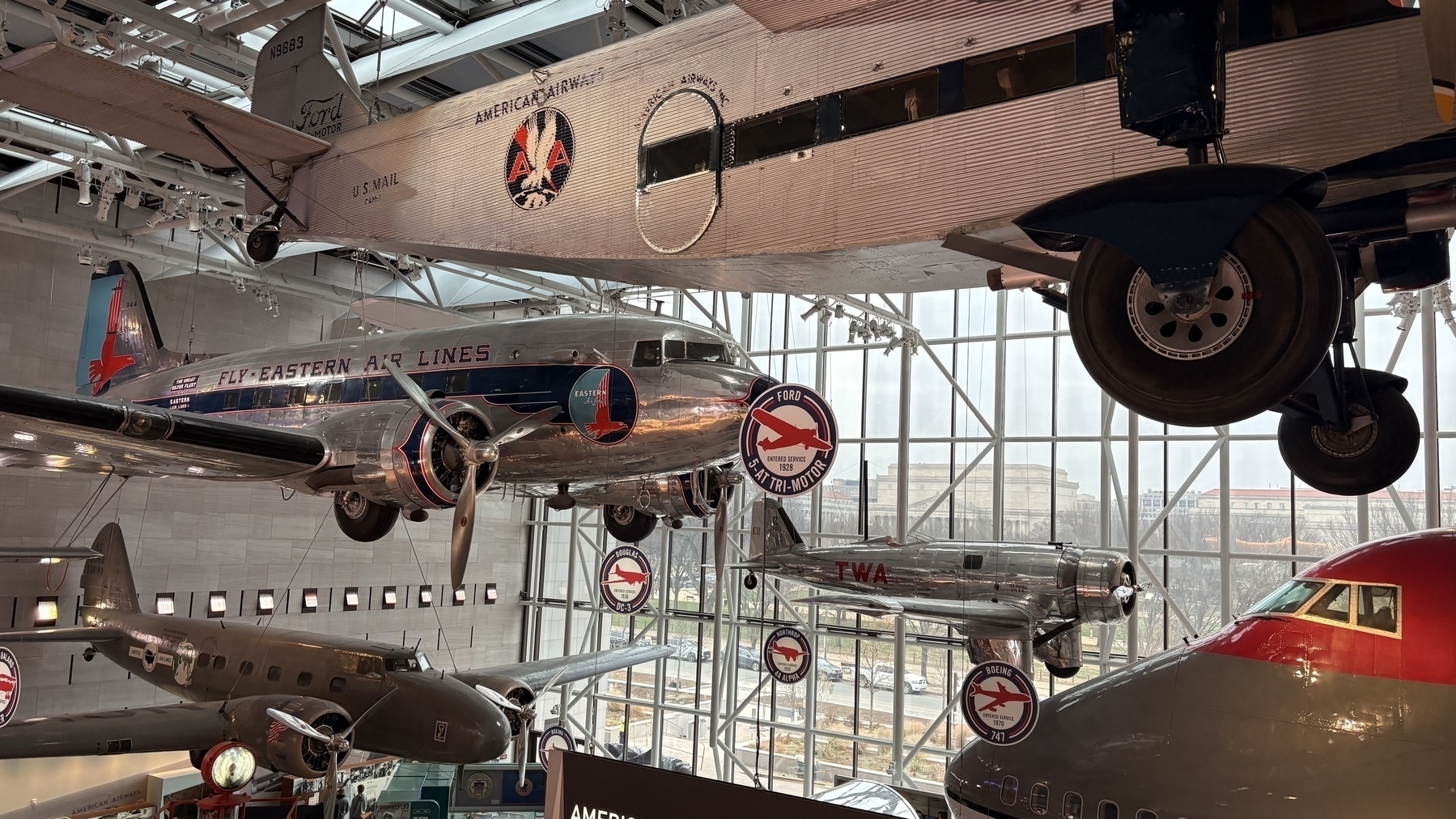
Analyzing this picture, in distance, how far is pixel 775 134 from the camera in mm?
4535

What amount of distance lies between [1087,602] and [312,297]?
15903 millimetres

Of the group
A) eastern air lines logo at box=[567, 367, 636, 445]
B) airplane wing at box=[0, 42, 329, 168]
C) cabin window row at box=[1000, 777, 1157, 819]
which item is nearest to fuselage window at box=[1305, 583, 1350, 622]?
cabin window row at box=[1000, 777, 1157, 819]

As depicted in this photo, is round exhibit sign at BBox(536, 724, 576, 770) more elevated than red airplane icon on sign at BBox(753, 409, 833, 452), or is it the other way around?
red airplane icon on sign at BBox(753, 409, 833, 452)

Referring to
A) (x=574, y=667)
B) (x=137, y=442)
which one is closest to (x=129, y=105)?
(x=137, y=442)

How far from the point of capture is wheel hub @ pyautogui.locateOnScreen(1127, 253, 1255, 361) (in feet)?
9.84

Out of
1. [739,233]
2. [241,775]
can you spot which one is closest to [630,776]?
[739,233]

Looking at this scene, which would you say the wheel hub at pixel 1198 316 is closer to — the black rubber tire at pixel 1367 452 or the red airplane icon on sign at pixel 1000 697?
the black rubber tire at pixel 1367 452

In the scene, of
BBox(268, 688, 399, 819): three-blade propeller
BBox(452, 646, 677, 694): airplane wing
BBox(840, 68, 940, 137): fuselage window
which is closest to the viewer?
BBox(840, 68, 940, 137): fuselage window

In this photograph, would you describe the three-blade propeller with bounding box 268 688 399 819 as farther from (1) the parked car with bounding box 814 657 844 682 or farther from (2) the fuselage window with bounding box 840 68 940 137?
(1) the parked car with bounding box 814 657 844 682

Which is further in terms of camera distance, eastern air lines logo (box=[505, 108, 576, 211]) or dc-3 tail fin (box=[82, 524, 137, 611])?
dc-3 tail fin (box=[82, 524, 137, 611])

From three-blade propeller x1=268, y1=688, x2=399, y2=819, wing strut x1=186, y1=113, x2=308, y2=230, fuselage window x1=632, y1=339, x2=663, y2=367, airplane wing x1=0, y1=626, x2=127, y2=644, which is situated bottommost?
three-blade propeller x1=268, y1=688, x2=399, y2=819

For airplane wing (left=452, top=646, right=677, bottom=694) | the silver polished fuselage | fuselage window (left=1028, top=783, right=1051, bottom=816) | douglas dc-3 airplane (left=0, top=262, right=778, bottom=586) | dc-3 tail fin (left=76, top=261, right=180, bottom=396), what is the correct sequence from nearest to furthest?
fuselage window (left=1028, top=783, right=1051, bottom=816)
douglas dc-3 airplane (left=0, top=262, right=778, bottom=586)
the silver polished fuselage
dc-3 tail fin (left=76, top=261, right=180, bottom=396)
airplane wing (left=452, top=646, right=677, bottom=694)

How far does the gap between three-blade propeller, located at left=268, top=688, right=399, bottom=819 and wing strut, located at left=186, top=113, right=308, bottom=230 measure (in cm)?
517

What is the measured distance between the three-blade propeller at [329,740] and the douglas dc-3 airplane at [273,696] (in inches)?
0.7
